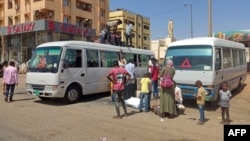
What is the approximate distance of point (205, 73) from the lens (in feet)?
34.7

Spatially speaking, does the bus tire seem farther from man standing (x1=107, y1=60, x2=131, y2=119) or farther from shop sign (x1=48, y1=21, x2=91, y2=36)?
shop sign (x1=48, y1=21, x2=91, y2=36)

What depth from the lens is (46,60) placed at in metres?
11.5

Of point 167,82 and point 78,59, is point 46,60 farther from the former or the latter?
point 167,82

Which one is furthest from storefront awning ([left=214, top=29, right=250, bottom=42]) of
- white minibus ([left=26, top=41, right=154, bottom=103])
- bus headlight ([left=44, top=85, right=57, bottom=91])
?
bus headlight ([left=44, top=85, right=57, bottom=91])

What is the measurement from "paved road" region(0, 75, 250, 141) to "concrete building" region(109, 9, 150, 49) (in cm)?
5710

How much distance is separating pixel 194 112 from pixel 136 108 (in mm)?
2093

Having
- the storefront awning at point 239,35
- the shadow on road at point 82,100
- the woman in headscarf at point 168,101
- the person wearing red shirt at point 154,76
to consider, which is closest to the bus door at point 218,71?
the woman in headscarf at point 168,101

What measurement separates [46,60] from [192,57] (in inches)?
223

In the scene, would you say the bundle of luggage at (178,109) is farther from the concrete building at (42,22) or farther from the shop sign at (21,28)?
the shop sign at (21,28)

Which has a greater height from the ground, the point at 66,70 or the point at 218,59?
the point at 218,59

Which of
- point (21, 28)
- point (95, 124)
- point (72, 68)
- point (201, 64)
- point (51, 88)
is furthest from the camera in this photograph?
point (21, 28)

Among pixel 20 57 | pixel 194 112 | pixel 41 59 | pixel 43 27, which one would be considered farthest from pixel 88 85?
pixel 20 57

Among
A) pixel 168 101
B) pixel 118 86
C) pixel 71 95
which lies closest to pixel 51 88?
pixel 71 95

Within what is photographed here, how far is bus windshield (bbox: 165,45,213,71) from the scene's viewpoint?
426 inches
